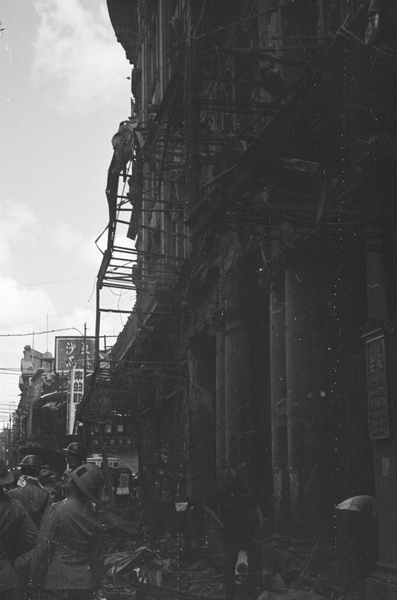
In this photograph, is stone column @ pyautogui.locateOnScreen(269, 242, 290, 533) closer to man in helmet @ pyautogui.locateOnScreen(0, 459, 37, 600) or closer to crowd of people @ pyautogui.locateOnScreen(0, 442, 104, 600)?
crowd of people @ pyautogui.locateOnScreen(0, 442, 104, 600)

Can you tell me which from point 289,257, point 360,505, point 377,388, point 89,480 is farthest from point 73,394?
point 89,480

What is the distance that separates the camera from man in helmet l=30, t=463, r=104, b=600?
6.01m

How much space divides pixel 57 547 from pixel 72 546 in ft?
0.37

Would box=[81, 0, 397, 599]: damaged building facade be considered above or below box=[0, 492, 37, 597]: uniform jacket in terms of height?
above

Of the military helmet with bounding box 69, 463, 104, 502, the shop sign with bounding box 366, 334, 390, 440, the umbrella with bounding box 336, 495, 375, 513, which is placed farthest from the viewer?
the umbrella with bounding box 336, 495, 375, 513

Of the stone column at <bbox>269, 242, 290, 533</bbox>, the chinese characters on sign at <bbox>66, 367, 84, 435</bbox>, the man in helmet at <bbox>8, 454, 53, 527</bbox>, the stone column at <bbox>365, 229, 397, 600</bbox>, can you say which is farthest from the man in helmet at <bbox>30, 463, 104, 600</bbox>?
the chinese characters on sign at <bbox>66, 367, 84, 435</bbox>

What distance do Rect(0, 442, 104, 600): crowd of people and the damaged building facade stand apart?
12.8 feet

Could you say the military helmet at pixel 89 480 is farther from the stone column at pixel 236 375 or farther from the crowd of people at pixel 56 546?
the stone column at pixel 236 375

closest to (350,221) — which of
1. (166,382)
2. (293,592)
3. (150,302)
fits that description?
(293,592)

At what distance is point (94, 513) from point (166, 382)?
18.7 metres

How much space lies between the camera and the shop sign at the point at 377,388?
9209mm

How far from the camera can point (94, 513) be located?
21.0 ft

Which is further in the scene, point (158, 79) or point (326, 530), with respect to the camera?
Answer: point (158, 79)

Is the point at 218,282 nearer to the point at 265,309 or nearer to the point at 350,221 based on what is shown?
the point at 265,309
